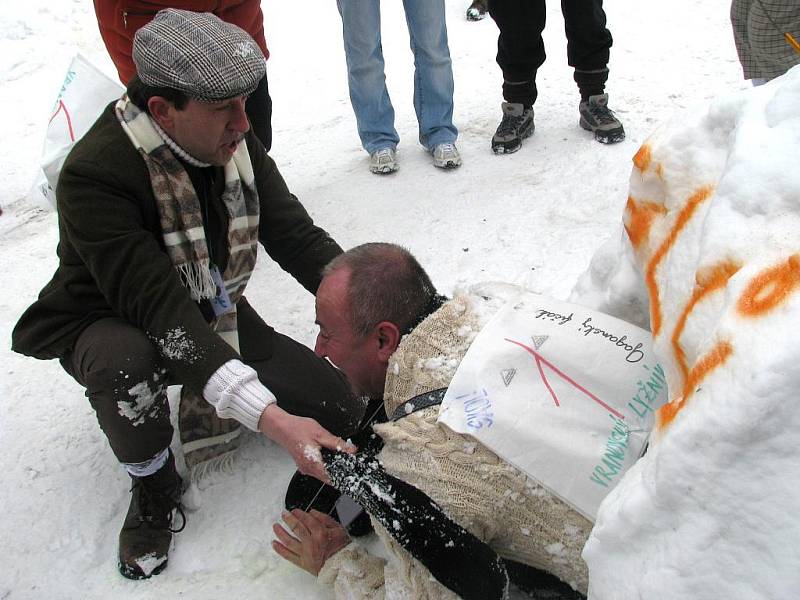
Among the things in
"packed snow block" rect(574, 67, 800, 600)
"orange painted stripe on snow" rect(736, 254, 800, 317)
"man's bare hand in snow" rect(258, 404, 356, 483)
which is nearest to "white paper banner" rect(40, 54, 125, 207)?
"man's bare hand in snow" rect(258, 404, 356, 483)

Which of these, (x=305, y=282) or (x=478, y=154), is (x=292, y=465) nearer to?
(x=305, y=282)

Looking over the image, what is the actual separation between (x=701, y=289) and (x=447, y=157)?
249cm

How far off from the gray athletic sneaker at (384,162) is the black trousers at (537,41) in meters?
0.61

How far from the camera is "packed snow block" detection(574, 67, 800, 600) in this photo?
27.2 inches

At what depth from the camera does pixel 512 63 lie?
3.23 metres

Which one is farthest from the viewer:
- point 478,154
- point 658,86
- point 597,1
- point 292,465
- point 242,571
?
point 658,86

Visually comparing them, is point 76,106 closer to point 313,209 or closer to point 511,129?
point 313,209

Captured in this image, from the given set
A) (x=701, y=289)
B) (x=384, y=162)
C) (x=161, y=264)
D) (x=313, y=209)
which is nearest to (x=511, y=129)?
(x=384, y=162)

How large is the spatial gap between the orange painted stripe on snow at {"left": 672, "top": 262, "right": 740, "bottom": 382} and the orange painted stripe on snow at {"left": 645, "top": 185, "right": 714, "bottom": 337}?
3.2 inches

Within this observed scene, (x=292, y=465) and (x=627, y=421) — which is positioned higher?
(x=627, y=421)

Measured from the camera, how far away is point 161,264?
161 centimetres

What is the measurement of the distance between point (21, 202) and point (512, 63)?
2571 mm

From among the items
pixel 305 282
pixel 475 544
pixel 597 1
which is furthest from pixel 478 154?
pixel 475 544

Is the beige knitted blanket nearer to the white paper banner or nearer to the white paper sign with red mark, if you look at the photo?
the white paper sign with red mark
